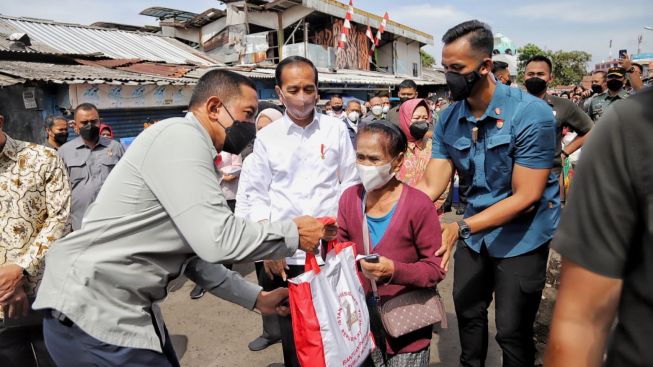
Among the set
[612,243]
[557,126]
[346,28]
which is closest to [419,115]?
[557,126]

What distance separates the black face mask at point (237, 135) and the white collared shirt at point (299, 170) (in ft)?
2.41

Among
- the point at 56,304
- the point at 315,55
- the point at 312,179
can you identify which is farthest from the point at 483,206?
the point at 315,55

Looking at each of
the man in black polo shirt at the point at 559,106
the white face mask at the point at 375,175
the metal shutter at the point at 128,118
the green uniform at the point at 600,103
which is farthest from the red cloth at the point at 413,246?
the metal shutter at the point at 128,118

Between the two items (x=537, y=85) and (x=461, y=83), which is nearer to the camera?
(x=461, y=83)

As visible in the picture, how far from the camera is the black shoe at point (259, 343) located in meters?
3.48

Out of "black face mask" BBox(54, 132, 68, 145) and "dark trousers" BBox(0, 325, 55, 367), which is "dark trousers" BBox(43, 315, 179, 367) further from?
"black face mask" BBox(54, 132, 68, 145)

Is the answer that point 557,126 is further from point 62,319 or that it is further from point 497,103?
point 62,319

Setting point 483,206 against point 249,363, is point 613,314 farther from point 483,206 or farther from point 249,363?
point 249,363

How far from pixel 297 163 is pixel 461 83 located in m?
1.05

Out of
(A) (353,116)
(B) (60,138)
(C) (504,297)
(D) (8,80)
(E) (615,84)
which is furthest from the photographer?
(D) (8,80)

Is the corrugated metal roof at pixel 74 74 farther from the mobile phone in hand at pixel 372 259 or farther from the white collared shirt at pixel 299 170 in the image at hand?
the mobile phone in hand at pixel 372 259

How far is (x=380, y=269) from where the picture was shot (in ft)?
6.00

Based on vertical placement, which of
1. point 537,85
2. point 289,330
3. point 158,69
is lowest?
point 289,330

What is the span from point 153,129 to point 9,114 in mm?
9101
